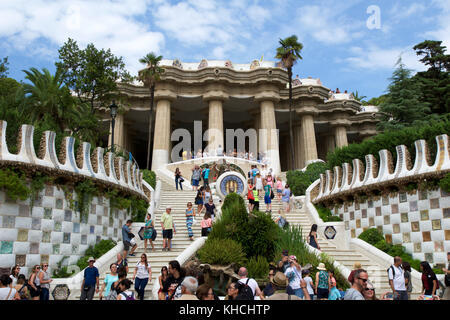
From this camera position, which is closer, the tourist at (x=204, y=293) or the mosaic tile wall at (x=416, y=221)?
the tourist at (x=204, y=293)

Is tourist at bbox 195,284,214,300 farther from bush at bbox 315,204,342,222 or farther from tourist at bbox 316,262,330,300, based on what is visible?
bush at bbox 315,204,342,222

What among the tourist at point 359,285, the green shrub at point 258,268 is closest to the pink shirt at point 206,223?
the green shrub at point 258,268

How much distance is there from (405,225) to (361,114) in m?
33.9

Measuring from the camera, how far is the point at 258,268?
39.0 feet

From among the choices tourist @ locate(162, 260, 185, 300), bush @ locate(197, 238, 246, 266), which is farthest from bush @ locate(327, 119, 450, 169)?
tourist @ locate(162, 260, 185, 300)

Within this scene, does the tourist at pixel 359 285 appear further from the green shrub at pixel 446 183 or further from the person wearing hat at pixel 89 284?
the green shrub at pixel 446 183

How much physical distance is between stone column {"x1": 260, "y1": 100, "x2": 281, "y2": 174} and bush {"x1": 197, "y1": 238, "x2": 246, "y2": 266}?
79.4 feet

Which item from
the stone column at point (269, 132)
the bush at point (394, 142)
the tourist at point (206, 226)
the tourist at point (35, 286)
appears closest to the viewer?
the tourist at point (35, 286)

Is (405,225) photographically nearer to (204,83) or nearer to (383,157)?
(383,157)

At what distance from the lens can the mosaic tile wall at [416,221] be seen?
42.2 feet

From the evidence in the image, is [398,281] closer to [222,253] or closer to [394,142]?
[222,253]

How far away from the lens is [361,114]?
151ft

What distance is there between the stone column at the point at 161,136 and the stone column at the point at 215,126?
12.6 ft
